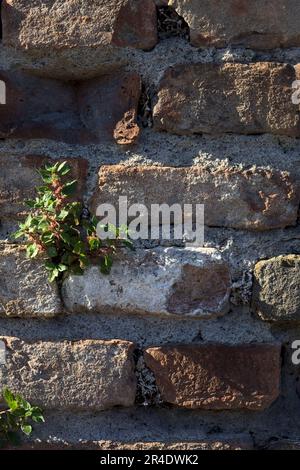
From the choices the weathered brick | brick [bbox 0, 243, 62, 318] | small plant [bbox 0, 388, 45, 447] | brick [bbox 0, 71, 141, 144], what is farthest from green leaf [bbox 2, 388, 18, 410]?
the weathered brick

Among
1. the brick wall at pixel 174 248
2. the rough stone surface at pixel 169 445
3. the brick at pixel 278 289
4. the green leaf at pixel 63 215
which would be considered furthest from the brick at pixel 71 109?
the rough stone surface at pixel 169 445

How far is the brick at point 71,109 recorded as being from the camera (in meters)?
1.04

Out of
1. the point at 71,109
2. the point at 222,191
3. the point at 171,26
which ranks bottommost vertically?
the point at 222,191

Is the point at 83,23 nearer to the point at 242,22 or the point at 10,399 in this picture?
the point at 242,22

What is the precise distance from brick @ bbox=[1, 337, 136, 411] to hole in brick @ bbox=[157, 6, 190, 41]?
0.40m

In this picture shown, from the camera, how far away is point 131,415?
1.04 metres

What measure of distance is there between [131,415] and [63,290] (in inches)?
7.3

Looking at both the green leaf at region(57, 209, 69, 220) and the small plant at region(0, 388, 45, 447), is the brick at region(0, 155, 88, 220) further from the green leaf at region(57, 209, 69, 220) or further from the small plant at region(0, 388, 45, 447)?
the small plant at region(0, 388, 45, 447)

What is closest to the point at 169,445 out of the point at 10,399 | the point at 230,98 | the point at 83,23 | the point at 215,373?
the point at 215,373

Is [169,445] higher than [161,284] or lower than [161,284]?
lower

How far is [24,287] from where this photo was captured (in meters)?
1.04

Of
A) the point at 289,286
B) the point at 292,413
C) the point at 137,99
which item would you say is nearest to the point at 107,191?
the point at 137,99

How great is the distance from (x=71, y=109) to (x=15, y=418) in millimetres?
411
